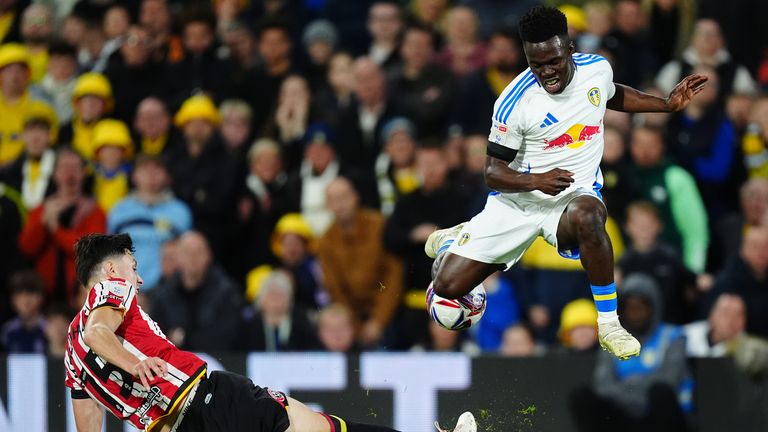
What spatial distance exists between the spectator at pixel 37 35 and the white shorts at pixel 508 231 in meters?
6.72

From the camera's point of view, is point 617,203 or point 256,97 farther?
point 256,97

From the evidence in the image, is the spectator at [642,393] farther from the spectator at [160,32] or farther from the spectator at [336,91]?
the spectator at [160,32]

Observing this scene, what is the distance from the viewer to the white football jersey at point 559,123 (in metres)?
7.85

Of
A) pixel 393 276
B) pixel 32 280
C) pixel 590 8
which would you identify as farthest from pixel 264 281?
pixel 590 8

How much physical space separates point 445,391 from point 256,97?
3930mm

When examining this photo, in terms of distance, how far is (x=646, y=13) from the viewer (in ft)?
40.4

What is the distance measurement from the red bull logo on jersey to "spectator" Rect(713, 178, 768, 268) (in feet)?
10.8

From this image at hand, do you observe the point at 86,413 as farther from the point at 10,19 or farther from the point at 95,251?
the point at 10,19

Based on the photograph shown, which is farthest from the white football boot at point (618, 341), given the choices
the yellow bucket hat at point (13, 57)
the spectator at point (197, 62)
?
the yellow bucket hat at point (13, 57)

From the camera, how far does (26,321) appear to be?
11578mm

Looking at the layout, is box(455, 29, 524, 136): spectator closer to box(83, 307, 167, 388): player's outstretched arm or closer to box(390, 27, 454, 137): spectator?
box(390, 27, 454, 137): spectator

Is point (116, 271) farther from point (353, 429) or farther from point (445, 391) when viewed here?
point (445, 391)

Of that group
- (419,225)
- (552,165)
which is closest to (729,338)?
(419,225)

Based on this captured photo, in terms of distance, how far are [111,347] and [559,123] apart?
2.80 metres
